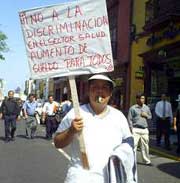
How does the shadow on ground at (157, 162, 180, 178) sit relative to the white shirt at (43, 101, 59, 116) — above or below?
below

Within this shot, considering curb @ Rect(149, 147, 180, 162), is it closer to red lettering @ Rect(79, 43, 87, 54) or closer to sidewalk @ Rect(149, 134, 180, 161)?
sidewalk @ Rect(149, 134, 180, 161)

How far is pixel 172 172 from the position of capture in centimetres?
1201

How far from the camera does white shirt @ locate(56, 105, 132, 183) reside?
4.42 metres

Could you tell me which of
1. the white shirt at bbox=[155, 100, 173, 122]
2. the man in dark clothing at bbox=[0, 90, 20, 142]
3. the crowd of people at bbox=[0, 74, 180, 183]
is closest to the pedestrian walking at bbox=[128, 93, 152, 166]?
the white shirt at bbox=[155, 100, 173, 122]

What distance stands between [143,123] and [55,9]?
871 centimetres

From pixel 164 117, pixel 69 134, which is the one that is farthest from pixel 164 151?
pixel 69 134

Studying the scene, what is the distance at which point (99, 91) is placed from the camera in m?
4.53

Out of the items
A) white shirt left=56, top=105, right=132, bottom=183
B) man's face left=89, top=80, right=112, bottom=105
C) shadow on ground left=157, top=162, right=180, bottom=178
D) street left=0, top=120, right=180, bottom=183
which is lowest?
shadow on ground left=157, top=162, right=180, bottom=178

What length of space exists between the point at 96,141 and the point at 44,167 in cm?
758

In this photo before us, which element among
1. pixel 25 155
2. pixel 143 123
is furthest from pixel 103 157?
pixel 25 155

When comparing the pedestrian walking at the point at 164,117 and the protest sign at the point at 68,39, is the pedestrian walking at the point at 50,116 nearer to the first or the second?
the pedestrian walking at the point at 164,117

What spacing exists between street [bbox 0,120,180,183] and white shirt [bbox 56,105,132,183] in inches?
221

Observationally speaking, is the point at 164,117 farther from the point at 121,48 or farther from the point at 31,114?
the point at 121,48

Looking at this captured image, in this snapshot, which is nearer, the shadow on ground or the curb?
the shadow on ground
